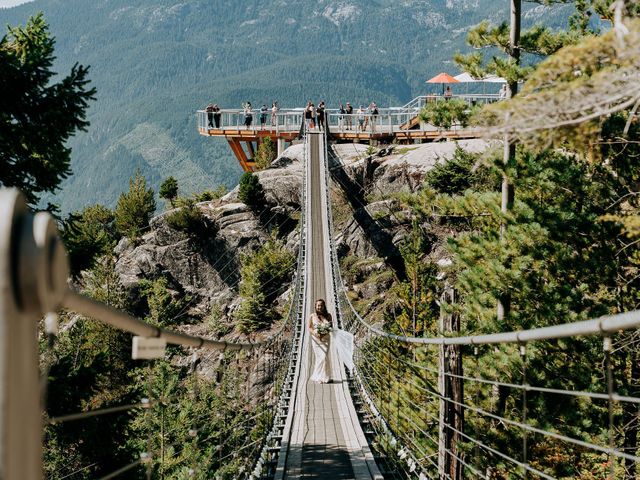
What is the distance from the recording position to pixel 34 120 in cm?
611

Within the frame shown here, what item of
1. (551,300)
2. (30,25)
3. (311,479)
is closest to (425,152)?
(551,300)

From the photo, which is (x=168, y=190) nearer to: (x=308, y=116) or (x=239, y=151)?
(x=239, y=151)

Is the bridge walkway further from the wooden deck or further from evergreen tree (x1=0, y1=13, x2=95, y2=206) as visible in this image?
the wooden deck

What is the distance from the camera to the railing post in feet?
2.23

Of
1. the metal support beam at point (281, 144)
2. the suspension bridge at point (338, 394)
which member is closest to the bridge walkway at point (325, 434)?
the suspension bridge at point (338, 394)

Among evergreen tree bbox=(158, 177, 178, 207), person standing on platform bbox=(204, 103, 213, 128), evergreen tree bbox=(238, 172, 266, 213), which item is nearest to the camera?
evergreen tree bbox=(238, 172, 266, 213)

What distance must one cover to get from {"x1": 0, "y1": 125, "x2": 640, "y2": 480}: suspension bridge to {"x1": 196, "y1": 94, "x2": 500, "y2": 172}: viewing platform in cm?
697

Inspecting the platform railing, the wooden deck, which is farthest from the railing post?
the platform railing

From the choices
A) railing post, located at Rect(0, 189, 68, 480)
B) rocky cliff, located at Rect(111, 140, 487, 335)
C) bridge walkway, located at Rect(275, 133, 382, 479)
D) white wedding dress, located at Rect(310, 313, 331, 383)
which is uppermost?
rocky cliff, located at Rect(111, 140, 487, 335)

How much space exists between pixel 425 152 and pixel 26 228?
1999 cm

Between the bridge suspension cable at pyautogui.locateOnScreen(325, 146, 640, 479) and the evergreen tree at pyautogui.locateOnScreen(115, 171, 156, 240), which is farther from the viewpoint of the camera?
the evergreen tree at pyautogui.locateOnScreen(115, 171, 156, 240)

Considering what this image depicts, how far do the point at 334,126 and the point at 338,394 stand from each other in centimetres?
1733

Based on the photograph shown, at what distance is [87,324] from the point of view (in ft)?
63.6

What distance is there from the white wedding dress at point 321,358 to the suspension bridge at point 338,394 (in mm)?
106
